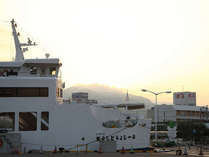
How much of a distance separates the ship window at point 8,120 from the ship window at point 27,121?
1.93 ft

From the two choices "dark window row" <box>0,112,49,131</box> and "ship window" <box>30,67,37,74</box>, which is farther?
"ship window" <box>30,67,37,74</box>

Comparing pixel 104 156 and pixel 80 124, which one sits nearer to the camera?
pixel 104 156

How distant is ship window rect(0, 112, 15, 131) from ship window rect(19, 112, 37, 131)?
0.59 metres

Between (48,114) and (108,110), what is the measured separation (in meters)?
4.61

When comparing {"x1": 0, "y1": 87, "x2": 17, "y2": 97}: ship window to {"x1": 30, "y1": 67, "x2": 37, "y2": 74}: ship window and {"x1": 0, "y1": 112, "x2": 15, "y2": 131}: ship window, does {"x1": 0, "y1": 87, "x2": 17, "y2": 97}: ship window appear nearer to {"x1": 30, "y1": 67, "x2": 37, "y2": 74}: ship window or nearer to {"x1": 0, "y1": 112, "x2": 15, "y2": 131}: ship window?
{"x1": 0, "y1": 112, "x2": 15, "y2": 131}: ship window

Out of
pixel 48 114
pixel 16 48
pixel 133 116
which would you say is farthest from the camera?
pixel 16 48

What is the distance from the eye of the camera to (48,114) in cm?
2542

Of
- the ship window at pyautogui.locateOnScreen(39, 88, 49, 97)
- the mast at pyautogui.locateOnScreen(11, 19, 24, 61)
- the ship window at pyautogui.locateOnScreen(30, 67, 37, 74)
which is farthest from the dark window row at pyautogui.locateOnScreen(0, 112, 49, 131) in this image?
the mast at pyautogui.locateOnScreen(11, 19, 24, 61)

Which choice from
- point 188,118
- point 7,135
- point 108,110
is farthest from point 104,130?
point 188,118

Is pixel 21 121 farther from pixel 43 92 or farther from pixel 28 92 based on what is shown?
pixel 43 92

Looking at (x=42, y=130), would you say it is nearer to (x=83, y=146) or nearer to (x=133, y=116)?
(x=83, y=146)

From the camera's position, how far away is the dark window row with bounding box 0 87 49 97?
83.9ft

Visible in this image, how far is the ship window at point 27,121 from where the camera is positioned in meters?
25.4

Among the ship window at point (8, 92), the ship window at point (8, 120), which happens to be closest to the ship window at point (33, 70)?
the ship window at point (8, 92)
